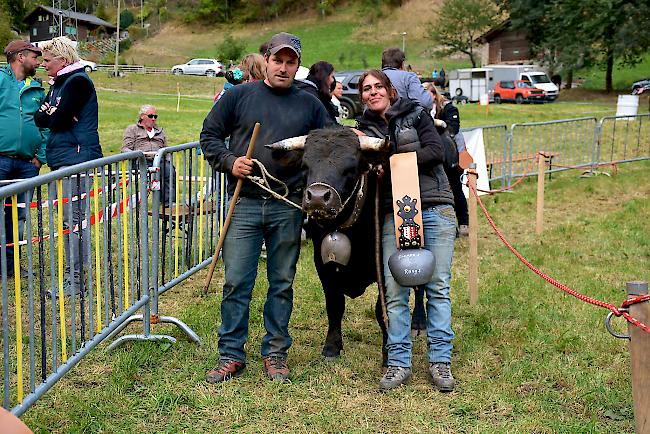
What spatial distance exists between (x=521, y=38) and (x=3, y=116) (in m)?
57.2

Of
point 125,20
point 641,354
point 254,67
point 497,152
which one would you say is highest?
point 125,20

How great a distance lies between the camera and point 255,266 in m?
5.15

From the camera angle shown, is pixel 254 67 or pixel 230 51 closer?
pixel 254 67

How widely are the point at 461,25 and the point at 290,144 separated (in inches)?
2461

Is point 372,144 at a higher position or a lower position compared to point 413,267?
higher

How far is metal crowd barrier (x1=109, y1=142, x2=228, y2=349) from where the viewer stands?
5.80m

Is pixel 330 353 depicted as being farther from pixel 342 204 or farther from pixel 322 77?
pixel 322 77

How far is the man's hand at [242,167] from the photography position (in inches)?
188

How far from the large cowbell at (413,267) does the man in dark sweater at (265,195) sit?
75 cm

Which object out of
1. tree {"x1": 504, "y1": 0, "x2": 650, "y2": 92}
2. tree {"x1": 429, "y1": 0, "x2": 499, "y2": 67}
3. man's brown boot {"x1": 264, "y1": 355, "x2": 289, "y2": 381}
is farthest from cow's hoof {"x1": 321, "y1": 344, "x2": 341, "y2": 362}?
tree {"x1": 429, "y1": 0, "x2": 499, "y2": 67}

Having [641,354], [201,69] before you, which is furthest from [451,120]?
[201,69]

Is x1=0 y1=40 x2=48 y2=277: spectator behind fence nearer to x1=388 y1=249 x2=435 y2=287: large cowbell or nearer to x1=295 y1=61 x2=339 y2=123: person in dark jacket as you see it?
x1=295 y1=61 x2=339 y2=123: person in dark jacket

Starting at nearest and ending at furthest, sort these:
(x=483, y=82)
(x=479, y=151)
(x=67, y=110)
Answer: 1. (x=67, y=110)
2. (x=479, y=151)
3. (x=483, y=82)

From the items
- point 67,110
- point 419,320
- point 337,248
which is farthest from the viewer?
point 67,110
